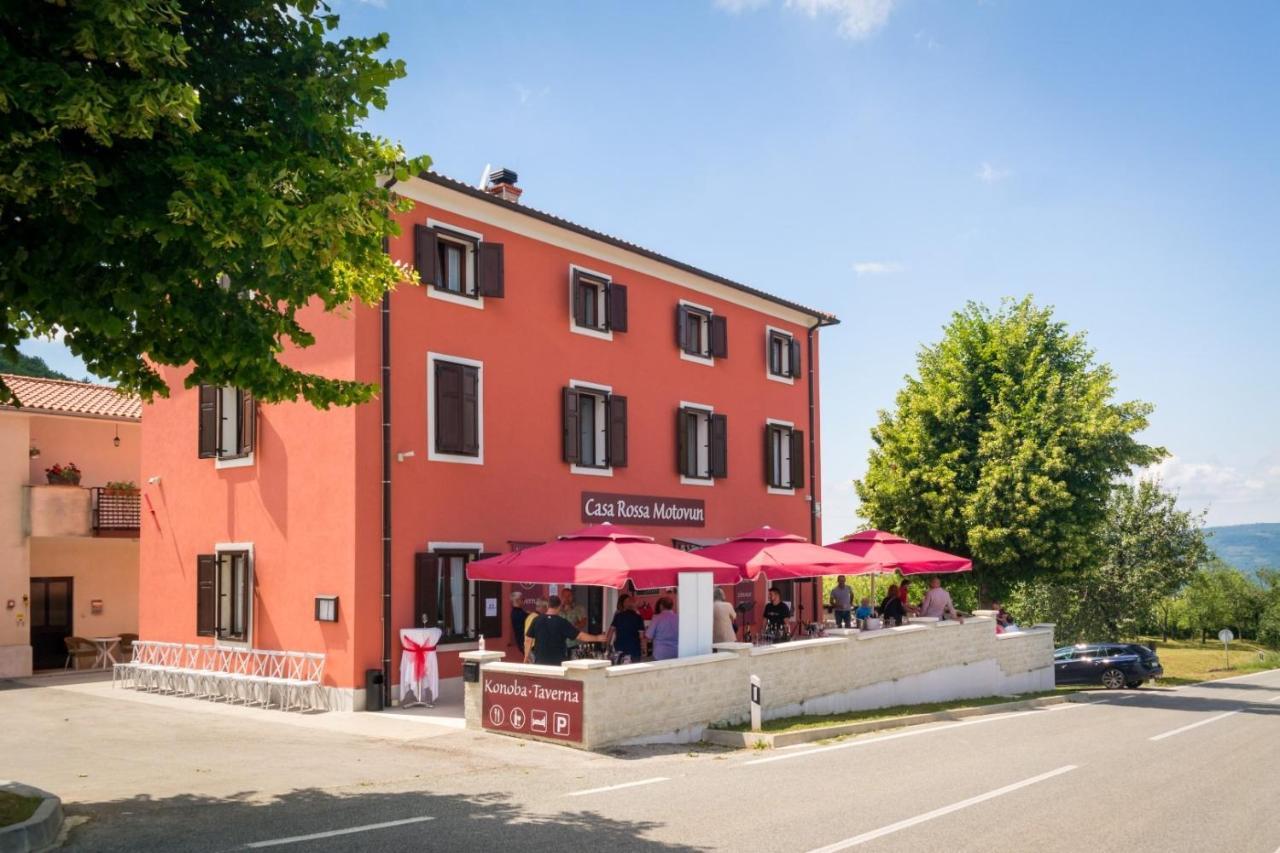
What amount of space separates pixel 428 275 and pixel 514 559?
5.19 m

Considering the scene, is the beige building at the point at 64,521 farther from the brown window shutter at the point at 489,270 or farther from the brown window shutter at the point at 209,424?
the brown window shutter at the point at 489,270

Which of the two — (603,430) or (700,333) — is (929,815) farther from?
(700,333)

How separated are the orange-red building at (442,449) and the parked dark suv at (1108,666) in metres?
15.7

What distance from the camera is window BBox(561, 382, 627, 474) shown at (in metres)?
22.1

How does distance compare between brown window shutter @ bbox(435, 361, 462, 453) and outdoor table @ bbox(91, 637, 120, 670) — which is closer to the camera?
brown window shutter @ bbox(435, 361, 462, 453)

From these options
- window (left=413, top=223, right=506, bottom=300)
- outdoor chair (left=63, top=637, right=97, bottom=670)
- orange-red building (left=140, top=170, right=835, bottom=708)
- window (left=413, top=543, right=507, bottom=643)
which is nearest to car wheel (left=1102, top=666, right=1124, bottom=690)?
orange-red building (left=140, top=170, right=835, bottom=708)

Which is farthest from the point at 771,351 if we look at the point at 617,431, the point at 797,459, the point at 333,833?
the point at 333,833

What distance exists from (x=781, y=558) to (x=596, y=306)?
6.54 meters

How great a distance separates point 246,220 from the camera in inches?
310

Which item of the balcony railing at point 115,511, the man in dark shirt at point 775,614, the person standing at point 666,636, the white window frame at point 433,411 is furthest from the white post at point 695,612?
the balcony railing at point 115,511

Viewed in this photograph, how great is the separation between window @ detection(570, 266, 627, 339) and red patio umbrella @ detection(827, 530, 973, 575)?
270 inches

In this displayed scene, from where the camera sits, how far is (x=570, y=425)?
2139 centimetres

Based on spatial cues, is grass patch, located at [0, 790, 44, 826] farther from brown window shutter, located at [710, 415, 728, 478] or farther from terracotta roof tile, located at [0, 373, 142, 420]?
brown window shutter, located at [710, 415, 728, 478]

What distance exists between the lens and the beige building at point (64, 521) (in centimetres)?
2316
